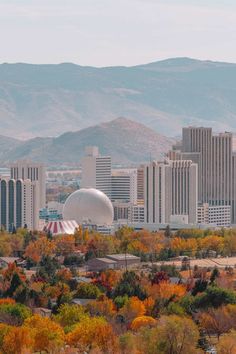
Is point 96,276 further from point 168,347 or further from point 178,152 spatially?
point 178,152

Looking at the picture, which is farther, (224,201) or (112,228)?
(224,201)

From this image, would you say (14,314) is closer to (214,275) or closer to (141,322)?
(141,322)

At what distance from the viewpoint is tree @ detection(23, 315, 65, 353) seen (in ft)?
119

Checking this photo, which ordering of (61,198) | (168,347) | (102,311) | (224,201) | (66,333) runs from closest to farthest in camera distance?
(168,347) < (66,333) < (102,311) < (224,201) < (61,198)

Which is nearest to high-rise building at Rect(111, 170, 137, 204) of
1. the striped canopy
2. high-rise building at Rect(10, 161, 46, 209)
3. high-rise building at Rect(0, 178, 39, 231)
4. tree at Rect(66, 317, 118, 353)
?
high-rise building at Rect(10, 161, 46, 209)

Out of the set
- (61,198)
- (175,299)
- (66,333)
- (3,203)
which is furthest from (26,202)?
(66,333)

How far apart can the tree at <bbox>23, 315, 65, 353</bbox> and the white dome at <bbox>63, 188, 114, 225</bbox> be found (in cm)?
4442

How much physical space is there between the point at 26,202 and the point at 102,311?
1819 inches

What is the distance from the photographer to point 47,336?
1459 inches

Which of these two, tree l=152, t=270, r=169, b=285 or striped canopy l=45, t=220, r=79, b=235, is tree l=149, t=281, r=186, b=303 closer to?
tree l=152, t=270, r=169, b=285

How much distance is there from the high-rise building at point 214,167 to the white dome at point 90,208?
13.1 meters

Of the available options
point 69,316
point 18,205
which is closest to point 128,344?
point 69,316

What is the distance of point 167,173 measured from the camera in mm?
89188

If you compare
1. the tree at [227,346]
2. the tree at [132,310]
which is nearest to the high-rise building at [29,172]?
the tree at [132,310]
